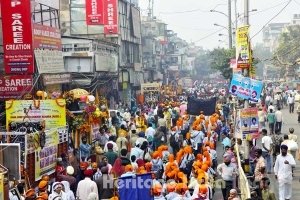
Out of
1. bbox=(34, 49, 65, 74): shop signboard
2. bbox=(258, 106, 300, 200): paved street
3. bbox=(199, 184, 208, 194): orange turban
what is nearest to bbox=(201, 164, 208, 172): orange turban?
bbox=(199, 184, 208, 194): orange turban

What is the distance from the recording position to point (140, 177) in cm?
1101

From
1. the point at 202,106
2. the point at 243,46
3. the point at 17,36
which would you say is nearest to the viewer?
the point at 243,46

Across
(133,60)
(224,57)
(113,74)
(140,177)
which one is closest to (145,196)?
(140,177)

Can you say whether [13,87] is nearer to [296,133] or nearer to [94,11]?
[296,133]

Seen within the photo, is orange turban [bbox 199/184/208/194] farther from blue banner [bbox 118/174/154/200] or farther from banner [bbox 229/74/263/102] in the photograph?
banner [bbox 229/74/263/102]

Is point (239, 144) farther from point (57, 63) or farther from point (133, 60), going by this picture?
point (133, 60)

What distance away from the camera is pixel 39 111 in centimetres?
1599

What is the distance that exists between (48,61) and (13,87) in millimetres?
3339

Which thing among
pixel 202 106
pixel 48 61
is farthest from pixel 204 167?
pixel 202 106

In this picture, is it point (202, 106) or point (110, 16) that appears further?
point (110, 16)

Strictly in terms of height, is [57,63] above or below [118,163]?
above

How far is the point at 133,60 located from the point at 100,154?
Result: 34.4m

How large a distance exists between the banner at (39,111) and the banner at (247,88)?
443cm

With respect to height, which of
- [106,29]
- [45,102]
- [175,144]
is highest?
[106,29]
